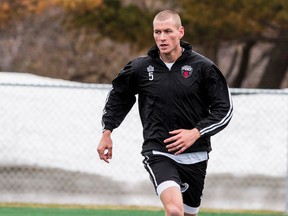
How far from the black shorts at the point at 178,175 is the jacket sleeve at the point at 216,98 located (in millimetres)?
340

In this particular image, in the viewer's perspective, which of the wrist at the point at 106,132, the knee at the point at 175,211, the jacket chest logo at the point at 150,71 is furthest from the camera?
the wrist at the point at 106,132

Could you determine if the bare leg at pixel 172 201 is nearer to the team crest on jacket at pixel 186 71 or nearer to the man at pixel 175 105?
the man at pixel 175 105

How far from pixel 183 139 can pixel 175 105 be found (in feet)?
0.95

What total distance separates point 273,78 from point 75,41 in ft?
38.7

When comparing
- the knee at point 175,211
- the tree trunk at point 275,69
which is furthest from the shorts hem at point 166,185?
the tree trunk at point 275,69

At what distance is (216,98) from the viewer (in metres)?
6.71

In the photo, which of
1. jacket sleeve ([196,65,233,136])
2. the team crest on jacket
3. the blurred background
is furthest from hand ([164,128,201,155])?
the blurred background

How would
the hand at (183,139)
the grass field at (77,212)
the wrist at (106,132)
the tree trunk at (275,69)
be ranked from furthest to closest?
1. the tree trunk at (275,69)
2. the grass field at (77,212)
3. the wrist at (106,132)
4. the hand at (183,139)

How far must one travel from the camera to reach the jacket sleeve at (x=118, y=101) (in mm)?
6953

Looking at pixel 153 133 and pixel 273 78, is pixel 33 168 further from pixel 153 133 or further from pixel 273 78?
pixel 273 78

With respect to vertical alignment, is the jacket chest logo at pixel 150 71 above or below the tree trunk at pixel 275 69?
above

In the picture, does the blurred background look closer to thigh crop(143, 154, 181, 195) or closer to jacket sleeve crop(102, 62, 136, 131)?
jacket sleeve crop(102, 62, 136, 131)

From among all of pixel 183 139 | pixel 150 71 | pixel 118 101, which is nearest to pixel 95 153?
pixel 118 101

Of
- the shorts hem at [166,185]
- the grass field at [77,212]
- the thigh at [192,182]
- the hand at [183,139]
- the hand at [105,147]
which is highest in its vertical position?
the hand at [183,139]
